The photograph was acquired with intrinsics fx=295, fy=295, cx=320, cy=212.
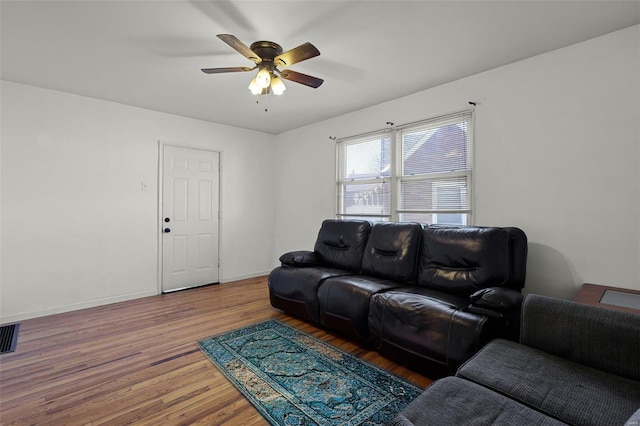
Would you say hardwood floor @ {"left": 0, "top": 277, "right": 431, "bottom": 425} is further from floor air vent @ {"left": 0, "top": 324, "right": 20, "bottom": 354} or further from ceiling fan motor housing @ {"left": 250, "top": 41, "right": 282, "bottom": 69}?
ceiling fan motor housing @ {"left": 250, "top": 41, "right": 282, "bottom": 69}

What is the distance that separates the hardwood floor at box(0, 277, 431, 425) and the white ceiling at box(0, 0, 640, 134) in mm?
2603

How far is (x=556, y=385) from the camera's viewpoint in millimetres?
1318

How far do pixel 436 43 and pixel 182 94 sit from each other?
2.86 m

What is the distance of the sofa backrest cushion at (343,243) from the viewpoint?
11.2ft

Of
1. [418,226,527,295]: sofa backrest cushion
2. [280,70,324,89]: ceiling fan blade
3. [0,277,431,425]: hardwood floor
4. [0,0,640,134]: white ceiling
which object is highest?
[0,0,640,134]: white ceiling

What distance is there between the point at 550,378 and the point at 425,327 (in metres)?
0.80

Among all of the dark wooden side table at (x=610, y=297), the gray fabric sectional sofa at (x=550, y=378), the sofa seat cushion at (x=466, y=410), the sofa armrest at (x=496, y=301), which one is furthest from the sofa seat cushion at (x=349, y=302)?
the dark wooden side table at (x=610, y=297)

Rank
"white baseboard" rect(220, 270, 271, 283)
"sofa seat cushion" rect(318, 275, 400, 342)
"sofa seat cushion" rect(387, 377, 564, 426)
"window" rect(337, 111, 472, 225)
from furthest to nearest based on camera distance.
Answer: "white baseboard" rect(220, 270, 271, 283) → "window" rect(337, 111, 472, 225) → "sofa seat cushion" rect(318, 275, 400, 342) → "sofa seat cushion" rect(387, 377, 564, 426)

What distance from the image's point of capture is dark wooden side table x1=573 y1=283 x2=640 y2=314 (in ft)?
5.79

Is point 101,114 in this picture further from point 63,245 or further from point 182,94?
point 63,245

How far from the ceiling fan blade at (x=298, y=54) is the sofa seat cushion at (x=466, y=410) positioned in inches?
82.7

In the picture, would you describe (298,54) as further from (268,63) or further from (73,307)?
(73,307)

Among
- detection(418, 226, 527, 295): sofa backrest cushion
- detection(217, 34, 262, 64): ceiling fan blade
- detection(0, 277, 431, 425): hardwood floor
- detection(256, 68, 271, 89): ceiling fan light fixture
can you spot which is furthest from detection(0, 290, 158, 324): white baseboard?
detection(418, 226, 527, 295): sofa backrest cushion

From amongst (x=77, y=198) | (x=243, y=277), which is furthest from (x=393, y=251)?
(x=77, y=198)
